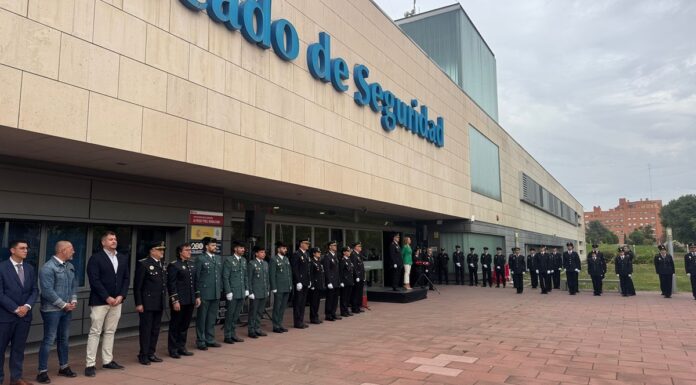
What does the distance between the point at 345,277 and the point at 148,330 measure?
545 cm

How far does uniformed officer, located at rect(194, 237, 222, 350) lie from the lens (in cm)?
796

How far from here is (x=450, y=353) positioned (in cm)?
732

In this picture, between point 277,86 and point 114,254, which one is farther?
point 277,86

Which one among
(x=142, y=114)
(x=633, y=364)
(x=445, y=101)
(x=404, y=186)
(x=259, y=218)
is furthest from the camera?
(x=445, y=101)

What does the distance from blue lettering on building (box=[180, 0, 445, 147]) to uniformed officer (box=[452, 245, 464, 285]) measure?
616 cm

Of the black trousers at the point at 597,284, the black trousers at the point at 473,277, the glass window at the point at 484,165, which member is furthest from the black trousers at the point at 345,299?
the glass window at the point at 484,165

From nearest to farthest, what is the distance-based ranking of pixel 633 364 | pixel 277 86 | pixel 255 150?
pixel 633 364
pixel 255 150
pixel 277 86

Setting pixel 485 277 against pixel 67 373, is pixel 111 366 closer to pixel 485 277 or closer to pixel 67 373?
pixel 67 373

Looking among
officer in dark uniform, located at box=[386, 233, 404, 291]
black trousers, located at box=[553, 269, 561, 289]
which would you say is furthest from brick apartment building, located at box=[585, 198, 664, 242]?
officer in dark uniform, located at box=[386, 233, 404, 291]

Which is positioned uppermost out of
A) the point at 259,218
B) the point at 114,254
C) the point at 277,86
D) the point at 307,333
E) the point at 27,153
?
the point at 277,86

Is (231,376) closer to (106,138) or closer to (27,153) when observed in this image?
(106,138)

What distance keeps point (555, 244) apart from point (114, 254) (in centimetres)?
4403

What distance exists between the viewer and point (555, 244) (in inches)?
1740

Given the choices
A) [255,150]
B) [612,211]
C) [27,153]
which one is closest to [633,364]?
[255,150]
